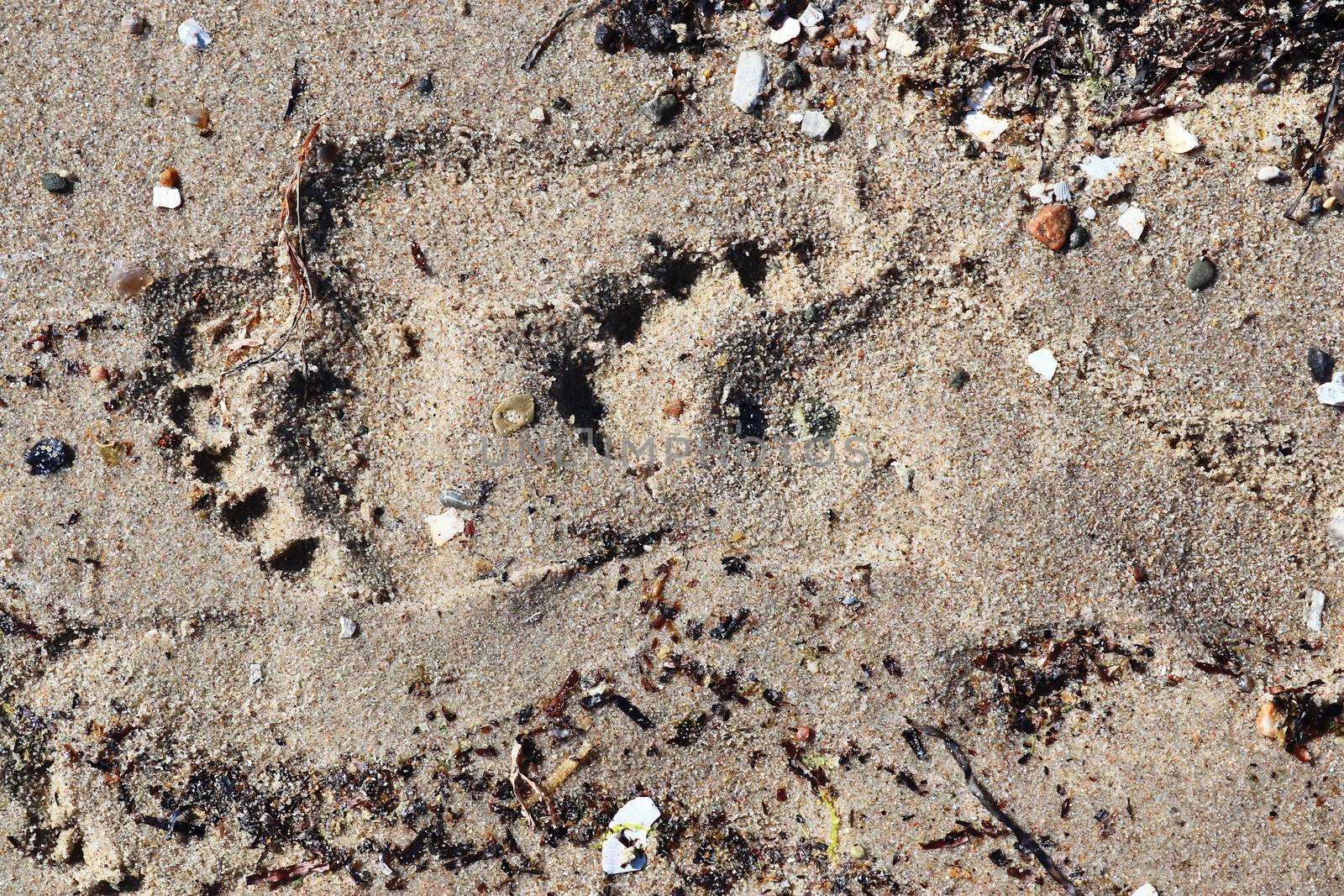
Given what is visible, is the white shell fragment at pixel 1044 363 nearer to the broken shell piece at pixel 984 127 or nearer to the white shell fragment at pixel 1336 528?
Answer: the broken shell piece at pixel 984 127

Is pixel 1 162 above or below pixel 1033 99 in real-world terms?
above

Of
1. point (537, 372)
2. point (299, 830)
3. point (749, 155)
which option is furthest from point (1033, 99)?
point (299, 830)

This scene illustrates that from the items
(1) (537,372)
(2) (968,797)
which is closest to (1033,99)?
(1) (537,372)

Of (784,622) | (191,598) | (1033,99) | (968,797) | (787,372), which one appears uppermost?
(1033,99)

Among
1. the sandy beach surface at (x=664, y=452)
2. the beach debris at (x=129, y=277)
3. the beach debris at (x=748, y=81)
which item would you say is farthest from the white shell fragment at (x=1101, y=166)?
the beach debris at (x=129, y=277)

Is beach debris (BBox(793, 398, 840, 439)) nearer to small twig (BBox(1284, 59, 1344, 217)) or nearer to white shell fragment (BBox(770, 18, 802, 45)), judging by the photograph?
white shell fragment (BBox(770, 18, 802, 45))

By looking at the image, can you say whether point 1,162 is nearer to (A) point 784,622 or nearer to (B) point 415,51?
(B) point 415,51

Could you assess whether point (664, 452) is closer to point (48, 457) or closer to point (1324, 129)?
point (48, 457)

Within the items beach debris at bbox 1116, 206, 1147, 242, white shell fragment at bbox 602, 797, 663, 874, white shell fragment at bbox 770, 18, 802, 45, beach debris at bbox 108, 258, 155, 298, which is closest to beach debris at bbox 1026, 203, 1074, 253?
beach debris at bbox 1116, 206, 1147, 242
